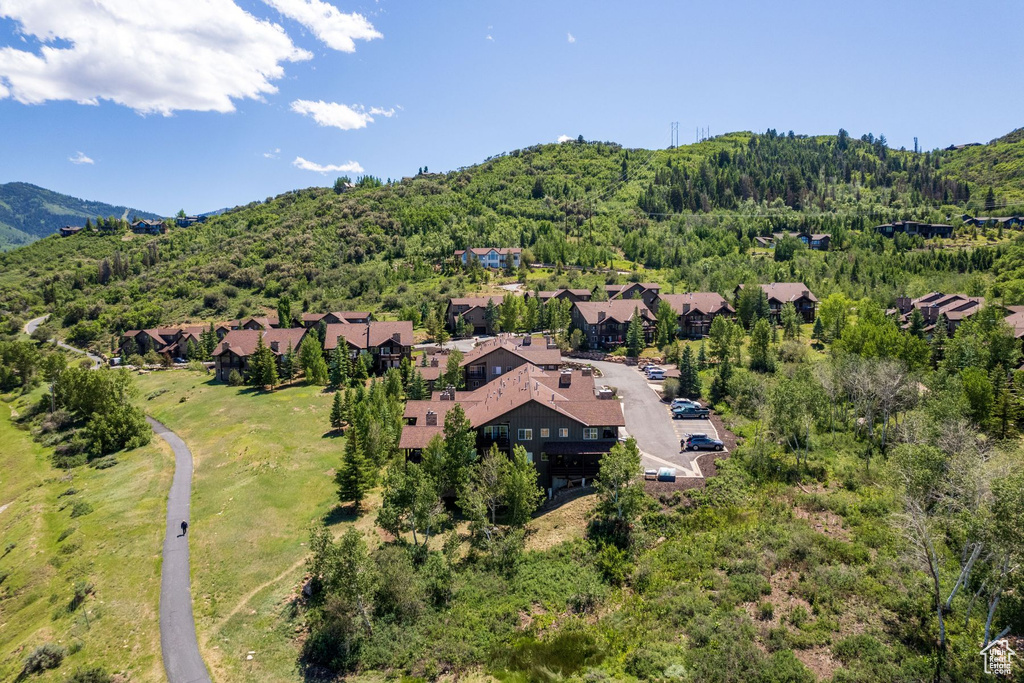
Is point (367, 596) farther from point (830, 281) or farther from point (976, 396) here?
point (830, 281)

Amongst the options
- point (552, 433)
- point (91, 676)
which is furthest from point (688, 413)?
point (91, 676)

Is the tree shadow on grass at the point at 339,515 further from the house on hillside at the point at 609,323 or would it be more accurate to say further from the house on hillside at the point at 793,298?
the house on hillside at the point at 793,298

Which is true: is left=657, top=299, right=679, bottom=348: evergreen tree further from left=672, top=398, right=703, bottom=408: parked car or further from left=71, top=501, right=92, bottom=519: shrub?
left=71, top=501, right=92, bottom=519: shrub

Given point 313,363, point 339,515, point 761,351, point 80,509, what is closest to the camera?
point 339,515

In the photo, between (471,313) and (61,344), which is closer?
(471,313)

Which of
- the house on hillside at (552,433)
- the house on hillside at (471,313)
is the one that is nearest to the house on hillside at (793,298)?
the house on hillside at (471,313)

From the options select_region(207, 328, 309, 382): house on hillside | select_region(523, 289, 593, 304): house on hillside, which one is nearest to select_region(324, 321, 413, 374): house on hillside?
select_region(207, 328, 309, 382): house on hillside

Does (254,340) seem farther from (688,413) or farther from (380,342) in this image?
(688,413)
